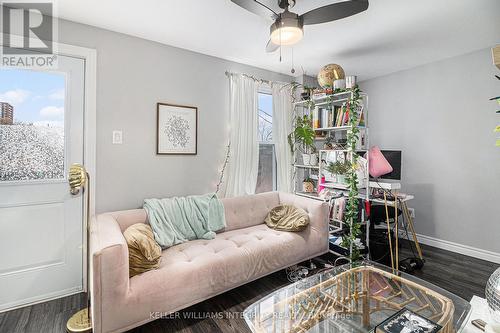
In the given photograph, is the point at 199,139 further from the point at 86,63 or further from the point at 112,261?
the point at 112,261

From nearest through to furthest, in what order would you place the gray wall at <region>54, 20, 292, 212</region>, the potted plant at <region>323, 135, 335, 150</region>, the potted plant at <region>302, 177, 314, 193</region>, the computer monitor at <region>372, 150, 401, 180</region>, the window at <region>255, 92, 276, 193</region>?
the gray wall at <region>54, 20, 292, 212</region>
the computer monitor at <region>372, 150, 401, 180</region>
the potted plant at <region>323, 135, 335, 150</region>
the potted plant at <region>302, 177, 314, 193</region>
the window at <region>255, 92, 276, 193</region>

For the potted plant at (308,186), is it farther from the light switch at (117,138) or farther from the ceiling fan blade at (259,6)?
the light switch at (117,138)

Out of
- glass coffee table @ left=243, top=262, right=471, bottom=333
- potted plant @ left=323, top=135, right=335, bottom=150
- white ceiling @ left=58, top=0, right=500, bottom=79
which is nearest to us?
glass coffee table @ left=243, top=262, right=471, bottom=333

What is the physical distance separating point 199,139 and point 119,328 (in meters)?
1.98

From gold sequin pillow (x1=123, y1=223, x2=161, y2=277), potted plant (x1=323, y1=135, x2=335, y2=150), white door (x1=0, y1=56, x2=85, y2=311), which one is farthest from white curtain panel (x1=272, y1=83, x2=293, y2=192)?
white door (x1=0, y1=56, x2=85, y2=311)

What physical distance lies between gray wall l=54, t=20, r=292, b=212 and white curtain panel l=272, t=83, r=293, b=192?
844 millimetres

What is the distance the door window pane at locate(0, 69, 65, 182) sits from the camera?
6.65 feet

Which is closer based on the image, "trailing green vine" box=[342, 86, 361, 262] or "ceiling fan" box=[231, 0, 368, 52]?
"ceiling fan" box=[231, 0, 368, 52]

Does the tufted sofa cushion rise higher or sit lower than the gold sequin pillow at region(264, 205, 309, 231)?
lower

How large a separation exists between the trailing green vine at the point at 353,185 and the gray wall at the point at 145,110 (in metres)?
1.54

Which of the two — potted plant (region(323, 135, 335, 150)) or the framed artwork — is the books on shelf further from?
the framed artwork

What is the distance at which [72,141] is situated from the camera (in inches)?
88.9

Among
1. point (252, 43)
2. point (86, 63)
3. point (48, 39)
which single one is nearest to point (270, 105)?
point (252, 43)

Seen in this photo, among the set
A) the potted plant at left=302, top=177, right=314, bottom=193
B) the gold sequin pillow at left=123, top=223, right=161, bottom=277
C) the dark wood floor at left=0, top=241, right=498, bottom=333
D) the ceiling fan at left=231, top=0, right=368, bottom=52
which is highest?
the ceiling fan at left=231, top=0, right=368, bottom=52
